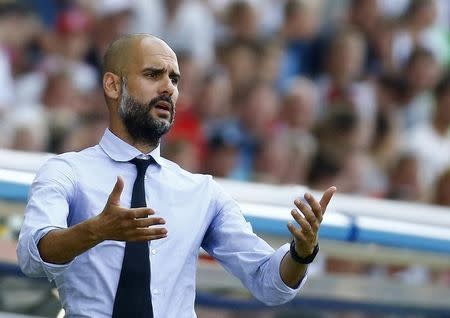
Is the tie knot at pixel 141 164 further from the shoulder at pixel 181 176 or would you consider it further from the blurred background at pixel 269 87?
the blurred background at pixel 269 87

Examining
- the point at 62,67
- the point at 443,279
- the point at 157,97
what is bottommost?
the point at 443,279

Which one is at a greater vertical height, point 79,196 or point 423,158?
point 79,196

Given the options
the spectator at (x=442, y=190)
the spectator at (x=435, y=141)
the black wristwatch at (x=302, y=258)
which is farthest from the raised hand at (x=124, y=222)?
the spectator at (x=435, y=141)

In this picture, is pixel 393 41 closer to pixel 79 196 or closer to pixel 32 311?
pixel 32 311

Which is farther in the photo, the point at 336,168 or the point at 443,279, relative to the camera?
the point at 336,168

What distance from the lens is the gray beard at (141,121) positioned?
329 cm

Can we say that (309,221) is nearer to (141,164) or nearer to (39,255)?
(141,164)

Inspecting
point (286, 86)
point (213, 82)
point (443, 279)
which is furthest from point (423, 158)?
point (443, 279)

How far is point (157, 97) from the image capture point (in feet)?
10.8

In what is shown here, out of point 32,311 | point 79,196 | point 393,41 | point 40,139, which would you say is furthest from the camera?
point 393,41

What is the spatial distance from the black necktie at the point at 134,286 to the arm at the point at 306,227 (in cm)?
38

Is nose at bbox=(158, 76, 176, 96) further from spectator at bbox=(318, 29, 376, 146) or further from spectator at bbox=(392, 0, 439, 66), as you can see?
spectator at bbox=(392, 0, 439, 66)

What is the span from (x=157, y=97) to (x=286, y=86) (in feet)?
16.1

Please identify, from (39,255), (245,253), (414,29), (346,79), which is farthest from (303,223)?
(414,29)
